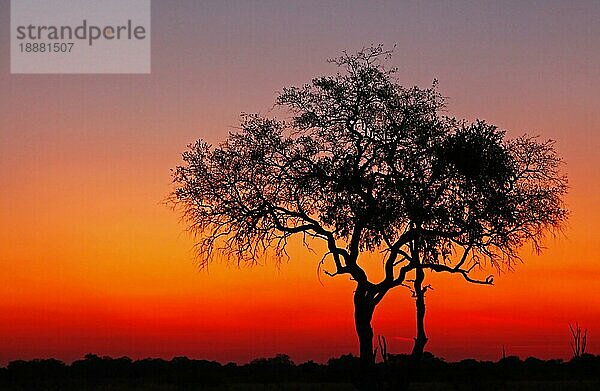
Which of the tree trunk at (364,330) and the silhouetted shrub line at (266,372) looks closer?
the tree trunk at (364,330)

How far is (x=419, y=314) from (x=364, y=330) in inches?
91.9

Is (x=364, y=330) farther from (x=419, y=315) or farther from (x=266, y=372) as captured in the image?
(x=266, y=372)

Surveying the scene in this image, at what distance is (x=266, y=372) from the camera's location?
6600 centimetres

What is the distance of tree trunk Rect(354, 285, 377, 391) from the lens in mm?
40969

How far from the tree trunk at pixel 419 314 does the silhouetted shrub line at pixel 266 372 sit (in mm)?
12341

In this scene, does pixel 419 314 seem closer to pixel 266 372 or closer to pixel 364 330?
pixel 364 330

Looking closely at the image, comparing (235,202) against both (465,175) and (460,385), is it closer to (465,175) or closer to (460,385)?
(465,175)

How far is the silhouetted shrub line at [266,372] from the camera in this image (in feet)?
185

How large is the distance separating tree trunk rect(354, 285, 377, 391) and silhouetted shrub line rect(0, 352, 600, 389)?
12.5 m

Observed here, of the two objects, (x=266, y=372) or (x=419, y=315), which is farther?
(x=266, y=372)

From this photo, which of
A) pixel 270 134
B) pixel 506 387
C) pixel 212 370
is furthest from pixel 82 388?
pixel 506 387

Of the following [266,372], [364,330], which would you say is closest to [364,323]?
[364,330]

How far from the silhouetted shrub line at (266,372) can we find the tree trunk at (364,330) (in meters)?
12.5

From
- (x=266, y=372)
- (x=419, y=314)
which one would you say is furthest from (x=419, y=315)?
(x=266, y=372)
